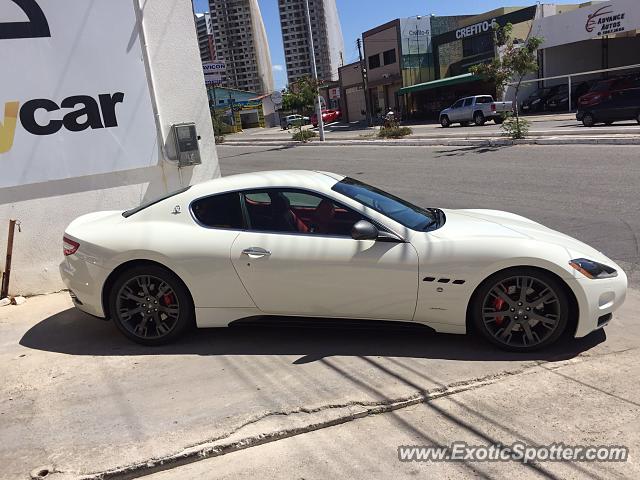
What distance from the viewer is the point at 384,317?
4.22 meters

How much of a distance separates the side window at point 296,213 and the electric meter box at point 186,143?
2574 millimetres

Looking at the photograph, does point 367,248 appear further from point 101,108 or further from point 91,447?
point 101,108

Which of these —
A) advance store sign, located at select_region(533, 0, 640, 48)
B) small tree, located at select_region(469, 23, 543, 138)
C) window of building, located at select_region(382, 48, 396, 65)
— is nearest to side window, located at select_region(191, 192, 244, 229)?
A: small tree, located at select_region(469, 23, 543, 138)

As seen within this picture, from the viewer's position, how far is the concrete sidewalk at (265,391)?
316 centimetres

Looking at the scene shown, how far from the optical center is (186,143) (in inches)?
268

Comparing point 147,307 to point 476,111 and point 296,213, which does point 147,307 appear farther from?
point 476,111

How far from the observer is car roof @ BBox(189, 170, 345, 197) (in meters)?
4.50

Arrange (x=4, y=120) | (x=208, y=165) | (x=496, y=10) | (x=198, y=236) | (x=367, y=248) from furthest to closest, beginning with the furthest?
(x=496, y=10)
(x=208, y=165)
(x=4, y=120)
(x=198, y=236)
(x=367, y=248)

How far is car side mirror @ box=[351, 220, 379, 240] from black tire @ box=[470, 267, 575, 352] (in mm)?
855

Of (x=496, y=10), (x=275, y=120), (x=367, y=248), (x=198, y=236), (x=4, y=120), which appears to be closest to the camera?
(x=367, y=248)

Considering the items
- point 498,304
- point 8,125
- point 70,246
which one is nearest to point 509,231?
point 498,304

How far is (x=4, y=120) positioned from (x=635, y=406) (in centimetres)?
622

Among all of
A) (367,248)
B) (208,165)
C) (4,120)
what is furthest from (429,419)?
(4,120)

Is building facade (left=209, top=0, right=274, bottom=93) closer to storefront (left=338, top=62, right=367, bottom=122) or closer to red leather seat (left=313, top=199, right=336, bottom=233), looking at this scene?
storefront (left=338, top=62, right=367, bottom=122)
